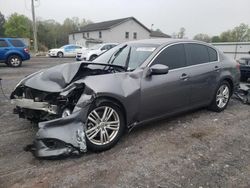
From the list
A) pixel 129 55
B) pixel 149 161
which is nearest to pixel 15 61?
pixel 129 55

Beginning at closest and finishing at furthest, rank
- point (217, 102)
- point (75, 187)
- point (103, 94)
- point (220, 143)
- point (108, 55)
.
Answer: point (75, 187)
point (103, 94)
point (220, 143)
point (108, 55)
point (217, 102)

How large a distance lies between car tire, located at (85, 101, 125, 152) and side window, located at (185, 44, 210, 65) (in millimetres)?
1910

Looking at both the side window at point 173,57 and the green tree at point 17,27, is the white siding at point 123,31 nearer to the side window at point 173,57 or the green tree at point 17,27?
the green tree at point 17,27

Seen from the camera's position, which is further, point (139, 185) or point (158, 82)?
point (158, 82)

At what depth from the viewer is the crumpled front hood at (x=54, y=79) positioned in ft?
11.8

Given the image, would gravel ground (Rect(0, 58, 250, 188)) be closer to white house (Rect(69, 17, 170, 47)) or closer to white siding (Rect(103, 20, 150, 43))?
white house (Rect(69, 17, 170, 47))

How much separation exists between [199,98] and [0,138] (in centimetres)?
364

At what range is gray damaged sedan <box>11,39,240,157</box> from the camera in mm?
3193

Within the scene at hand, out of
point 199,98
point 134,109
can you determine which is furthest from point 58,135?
point 199,98

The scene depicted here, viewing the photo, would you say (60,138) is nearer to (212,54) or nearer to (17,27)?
(212,54)

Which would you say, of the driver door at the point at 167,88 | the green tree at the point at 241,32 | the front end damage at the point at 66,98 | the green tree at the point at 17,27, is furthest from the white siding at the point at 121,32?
the front end damage at the point at 66,98

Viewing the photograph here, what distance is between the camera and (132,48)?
14.8 ft

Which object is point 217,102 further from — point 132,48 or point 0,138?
point 0,138

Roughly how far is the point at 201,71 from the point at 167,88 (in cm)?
105
